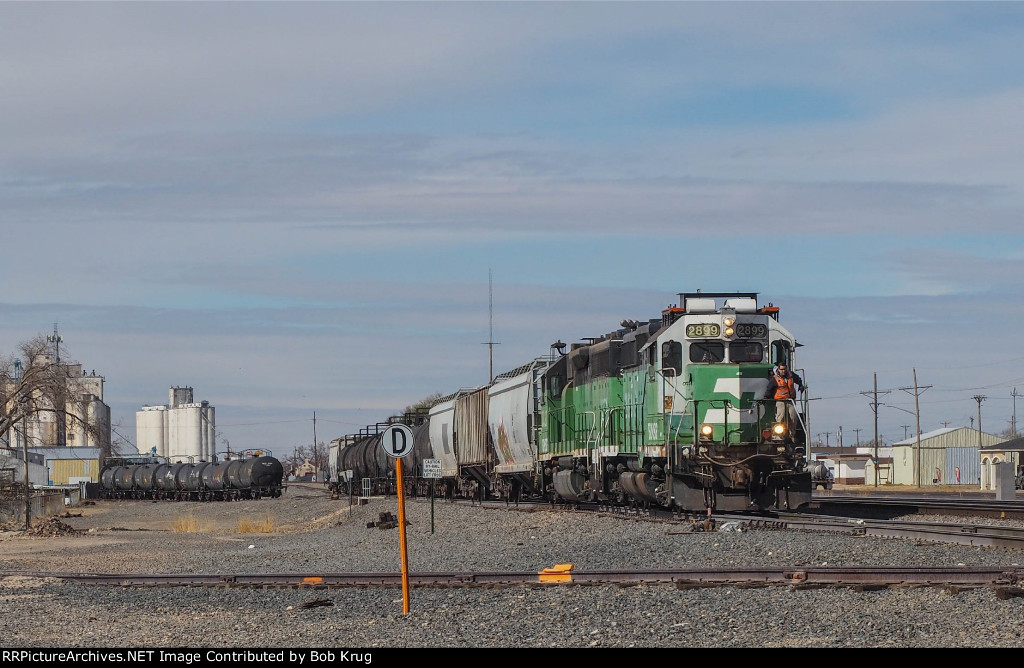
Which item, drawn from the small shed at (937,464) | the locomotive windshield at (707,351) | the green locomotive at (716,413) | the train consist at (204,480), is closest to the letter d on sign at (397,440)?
the green locomotive at (716,413)

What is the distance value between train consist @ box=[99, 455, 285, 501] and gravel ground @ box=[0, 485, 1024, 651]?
50553 mm

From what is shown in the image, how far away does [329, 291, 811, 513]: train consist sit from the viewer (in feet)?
68.8

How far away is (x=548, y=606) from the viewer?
1231 cm

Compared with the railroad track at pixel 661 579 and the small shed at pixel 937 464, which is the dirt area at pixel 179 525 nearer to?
the railroad track at pixel 661 579

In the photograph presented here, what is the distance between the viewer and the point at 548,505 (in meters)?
31.1

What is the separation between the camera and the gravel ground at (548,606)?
10297 millimetres

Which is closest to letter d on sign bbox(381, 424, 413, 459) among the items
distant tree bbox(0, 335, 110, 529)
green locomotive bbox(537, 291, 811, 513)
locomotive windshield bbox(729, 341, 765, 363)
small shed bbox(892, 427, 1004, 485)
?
green locomotive bbox(537, 291, 811, 513)

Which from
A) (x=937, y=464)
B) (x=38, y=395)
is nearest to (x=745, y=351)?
(x=38, y=395)

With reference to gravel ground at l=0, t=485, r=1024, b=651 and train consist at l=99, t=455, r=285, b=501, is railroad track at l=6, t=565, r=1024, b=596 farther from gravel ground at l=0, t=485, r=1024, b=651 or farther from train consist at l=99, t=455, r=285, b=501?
train consist at l=99, t=455, r=285, b=501

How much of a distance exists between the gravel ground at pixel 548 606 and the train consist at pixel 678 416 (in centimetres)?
163

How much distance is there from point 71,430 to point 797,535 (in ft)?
154

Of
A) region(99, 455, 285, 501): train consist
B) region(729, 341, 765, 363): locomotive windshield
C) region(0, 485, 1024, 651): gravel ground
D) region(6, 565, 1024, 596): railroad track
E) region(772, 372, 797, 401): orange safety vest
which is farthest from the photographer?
region(99, 455, 285, 501): train consist

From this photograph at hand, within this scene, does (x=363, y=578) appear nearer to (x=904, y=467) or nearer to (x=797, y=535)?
(x=797, y=535)
